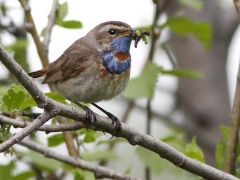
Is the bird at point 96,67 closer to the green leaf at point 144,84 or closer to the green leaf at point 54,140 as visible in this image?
the green leaf at point 144,84

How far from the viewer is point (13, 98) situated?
3.47 m

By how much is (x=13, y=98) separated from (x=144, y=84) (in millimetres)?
1953

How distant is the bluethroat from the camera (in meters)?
4.83

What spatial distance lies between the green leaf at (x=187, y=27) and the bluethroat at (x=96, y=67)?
1.57 ft

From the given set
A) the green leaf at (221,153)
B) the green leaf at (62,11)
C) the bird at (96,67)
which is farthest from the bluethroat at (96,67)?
the green leaf at (221,153)

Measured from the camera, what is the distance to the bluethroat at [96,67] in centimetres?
483

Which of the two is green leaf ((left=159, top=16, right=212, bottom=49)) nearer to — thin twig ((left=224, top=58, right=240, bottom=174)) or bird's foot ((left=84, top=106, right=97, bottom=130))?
Answer: thin twig ((left=224, top=58, right=240, bottom=174))

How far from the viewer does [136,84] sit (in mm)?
5270

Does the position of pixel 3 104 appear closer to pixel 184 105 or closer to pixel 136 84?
pixel 136 84

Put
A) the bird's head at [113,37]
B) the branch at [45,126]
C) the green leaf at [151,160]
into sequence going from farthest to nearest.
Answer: the bird's head at [113,37], the green leaf at [151,160], the branch at [45,126]

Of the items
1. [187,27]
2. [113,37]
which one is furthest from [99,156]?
[187,27]

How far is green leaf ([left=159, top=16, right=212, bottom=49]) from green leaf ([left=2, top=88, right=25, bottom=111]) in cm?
226

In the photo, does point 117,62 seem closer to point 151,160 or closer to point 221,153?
point 151,160

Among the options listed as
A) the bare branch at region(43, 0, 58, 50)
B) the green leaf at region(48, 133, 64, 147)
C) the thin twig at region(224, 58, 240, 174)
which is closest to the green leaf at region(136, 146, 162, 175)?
the thin twig at region(224, 58, 240, 174)
